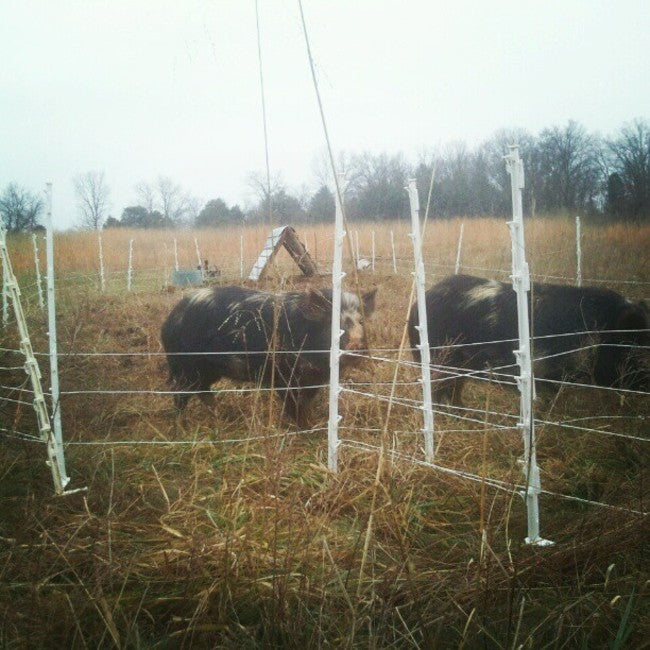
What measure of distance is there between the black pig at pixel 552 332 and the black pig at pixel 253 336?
880 mm

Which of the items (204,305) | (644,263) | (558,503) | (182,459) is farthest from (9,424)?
(644,263)

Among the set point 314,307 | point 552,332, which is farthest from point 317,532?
point 552,332

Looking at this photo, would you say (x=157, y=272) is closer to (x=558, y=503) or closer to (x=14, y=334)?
(x=14, y=334)

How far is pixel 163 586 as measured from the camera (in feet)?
7.20

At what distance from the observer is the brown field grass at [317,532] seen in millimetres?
1862

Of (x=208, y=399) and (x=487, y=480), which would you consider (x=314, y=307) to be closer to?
(x=208, y=399)

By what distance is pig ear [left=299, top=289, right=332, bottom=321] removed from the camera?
459 centimetres

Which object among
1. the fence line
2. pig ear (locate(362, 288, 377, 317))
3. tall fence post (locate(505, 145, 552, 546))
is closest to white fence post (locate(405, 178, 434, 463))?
the fence line

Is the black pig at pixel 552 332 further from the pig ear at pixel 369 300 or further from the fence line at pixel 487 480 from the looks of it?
the fence line at pixel 487 480

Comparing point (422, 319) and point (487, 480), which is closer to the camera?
A: point (487, 480)

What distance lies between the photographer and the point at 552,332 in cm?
497

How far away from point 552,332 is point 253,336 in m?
2.61

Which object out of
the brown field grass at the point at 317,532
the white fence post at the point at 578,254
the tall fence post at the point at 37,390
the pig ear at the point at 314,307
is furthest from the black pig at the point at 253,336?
the white fence post at the point at 578,254

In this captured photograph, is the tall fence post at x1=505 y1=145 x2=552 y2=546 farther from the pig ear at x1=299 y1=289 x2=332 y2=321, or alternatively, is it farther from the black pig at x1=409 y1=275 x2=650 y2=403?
the black pig at x1=409 y1=275 x2=650 y2=403
